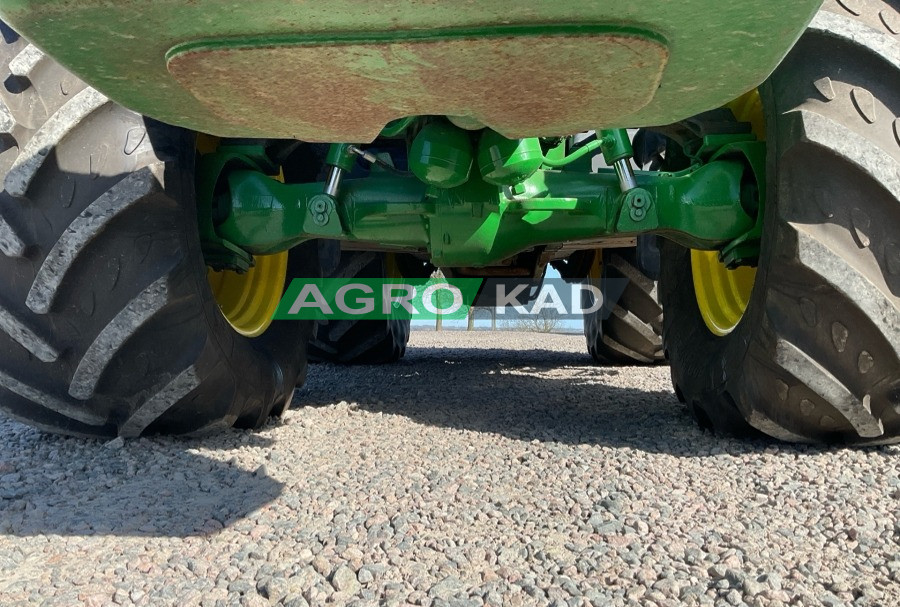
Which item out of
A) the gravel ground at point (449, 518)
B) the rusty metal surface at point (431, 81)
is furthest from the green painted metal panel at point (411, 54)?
the gravel ground at point (449, 518)

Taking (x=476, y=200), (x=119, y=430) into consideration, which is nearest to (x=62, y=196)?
(x=119, y=430)

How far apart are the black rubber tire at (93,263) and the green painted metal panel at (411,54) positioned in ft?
1.88

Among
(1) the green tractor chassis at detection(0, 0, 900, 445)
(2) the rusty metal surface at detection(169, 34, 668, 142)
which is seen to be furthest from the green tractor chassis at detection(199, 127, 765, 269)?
(2) the rusty metal surface at detection(169, 34, 668, 142)

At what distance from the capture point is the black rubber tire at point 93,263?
150 cm

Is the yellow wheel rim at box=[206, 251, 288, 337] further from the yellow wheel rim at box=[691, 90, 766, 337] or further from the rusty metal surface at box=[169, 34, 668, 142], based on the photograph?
the yellow wheel rim at box=[691, 90, 766, 337]

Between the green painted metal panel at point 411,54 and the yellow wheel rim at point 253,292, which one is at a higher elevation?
the green painted metal panel at point 411,54

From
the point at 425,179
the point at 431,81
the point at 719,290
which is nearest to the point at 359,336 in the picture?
the point at 719,290

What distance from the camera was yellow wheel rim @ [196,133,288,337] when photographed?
91.4 inches

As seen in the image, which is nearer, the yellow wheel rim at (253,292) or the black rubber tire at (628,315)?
the yellow wheel rim at (253,292)

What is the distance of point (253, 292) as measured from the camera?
95.7 inches

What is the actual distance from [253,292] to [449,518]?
4.54 ft

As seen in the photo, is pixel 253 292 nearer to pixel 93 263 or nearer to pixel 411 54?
pixel 93 263

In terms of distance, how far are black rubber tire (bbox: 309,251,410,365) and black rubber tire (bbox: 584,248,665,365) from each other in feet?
4.47

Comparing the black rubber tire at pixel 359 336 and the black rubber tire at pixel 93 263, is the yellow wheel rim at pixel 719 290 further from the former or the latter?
the black rubber tire at pixel 359 336
